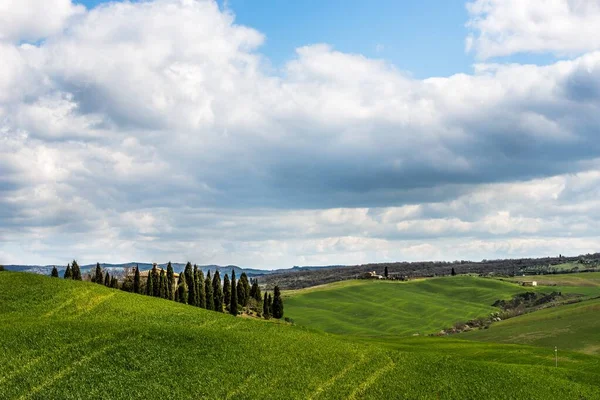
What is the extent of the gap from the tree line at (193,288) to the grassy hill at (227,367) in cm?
6397

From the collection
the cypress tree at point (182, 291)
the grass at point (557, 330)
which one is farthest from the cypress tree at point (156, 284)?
the grass at point (557, 330)

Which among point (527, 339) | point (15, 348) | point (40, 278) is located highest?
point (40, 278)

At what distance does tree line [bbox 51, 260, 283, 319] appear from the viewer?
14088cm

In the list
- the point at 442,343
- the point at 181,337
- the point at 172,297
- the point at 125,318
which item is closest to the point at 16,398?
the point at 181,337

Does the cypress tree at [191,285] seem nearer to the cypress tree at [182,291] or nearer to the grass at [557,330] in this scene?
the cypress tree at [182,291]

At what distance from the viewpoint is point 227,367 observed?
5891 cm

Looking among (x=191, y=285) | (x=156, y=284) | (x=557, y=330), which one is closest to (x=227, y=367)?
(x=191, y=285)

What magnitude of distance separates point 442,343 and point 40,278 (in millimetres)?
62907

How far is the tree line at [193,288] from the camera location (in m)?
141

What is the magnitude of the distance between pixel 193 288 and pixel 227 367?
8518cm

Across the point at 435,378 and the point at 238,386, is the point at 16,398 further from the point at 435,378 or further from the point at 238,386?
the point at 435,378

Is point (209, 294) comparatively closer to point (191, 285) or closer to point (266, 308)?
point (191, 285)

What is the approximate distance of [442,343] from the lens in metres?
91.9

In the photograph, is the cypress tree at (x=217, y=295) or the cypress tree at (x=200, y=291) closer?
the cypress tree at (x=200, y=291)
